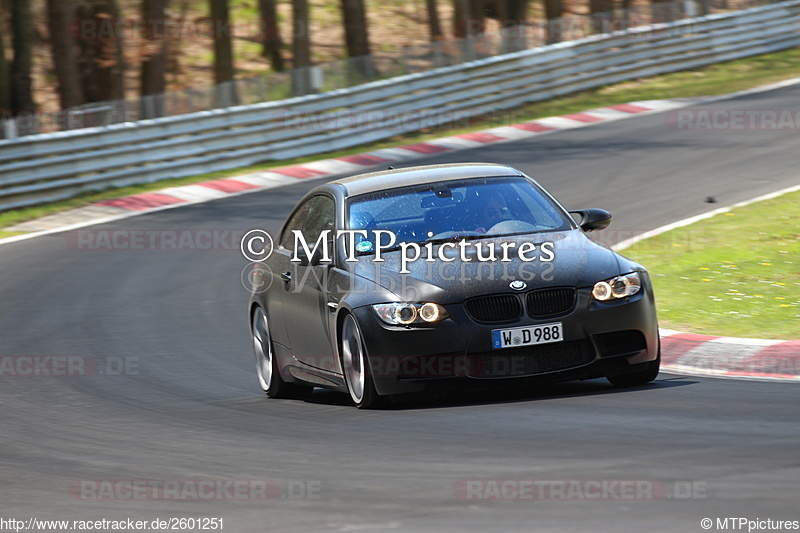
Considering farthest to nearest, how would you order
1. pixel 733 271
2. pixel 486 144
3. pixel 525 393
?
pixel 486 144, pixel 733 271, pixel 525 393

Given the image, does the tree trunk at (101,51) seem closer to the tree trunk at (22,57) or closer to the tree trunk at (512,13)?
the tree trunk at (22,57)

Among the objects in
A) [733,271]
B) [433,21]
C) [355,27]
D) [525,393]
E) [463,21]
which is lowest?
[433,21]

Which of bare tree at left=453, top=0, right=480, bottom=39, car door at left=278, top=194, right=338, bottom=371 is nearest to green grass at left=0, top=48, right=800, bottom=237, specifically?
bare tree at left=453, top=0, right=480, bottom=39

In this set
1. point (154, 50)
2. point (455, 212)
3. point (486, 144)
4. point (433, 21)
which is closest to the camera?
point (455, 212)

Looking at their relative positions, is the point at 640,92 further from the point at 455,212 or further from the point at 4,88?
the point at 455,212

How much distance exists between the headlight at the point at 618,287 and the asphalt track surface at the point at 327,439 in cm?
57

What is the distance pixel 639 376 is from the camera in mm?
8000

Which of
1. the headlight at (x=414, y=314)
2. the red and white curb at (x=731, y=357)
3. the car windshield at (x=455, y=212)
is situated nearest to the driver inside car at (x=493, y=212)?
the car windshield at (x=455, y=212)

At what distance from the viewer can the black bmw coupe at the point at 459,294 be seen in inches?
296

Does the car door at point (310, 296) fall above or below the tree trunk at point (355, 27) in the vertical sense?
above

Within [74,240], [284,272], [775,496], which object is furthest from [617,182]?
[775,496]

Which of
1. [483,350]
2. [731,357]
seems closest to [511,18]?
[731,357]

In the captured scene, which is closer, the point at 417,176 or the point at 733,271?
the point at 417,176

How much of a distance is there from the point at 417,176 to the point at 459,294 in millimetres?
1628
